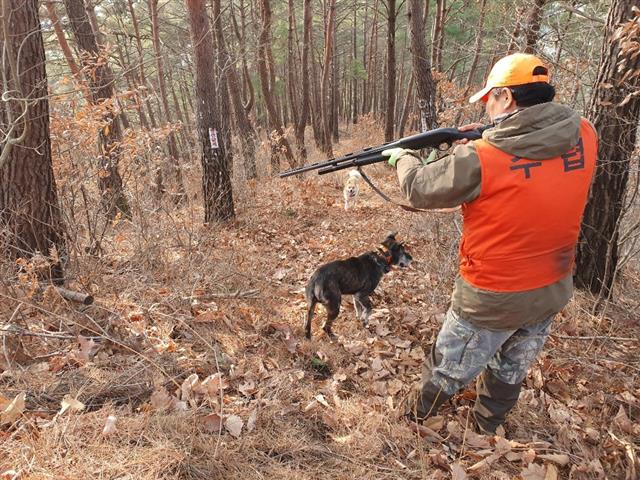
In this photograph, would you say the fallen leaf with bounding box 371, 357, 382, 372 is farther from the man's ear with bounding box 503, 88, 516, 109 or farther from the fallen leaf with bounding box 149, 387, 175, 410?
the man's ear with bounding box 503, 88, 516, 109

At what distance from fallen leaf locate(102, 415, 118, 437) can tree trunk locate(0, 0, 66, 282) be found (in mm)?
2161

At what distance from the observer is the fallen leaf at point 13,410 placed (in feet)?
7.49

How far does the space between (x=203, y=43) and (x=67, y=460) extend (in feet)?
23.9

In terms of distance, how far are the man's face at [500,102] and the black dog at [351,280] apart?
268 centimetres

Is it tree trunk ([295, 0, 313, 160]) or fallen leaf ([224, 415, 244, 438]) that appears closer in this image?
fallen leaf ([224, 415, 244, 438])

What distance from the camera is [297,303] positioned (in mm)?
5332

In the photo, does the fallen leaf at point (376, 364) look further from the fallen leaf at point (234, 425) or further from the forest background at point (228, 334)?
the fallen leaf at point (234, 425)

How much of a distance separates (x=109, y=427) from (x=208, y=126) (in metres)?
6.47

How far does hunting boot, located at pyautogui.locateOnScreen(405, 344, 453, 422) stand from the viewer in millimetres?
2756

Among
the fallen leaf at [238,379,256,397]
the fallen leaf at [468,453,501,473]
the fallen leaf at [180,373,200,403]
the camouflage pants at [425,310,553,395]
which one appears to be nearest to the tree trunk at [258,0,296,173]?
the fallen leaf at [238,379,256,397]

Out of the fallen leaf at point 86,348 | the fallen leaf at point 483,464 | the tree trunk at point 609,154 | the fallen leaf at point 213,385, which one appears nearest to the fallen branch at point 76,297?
the fallen leaf at point 86,348

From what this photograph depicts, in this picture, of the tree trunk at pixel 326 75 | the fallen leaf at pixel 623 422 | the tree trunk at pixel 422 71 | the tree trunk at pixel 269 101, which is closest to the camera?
the fallen leaf at pixel 623 422

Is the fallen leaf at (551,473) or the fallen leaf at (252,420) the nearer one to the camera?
the fallen leaf at (551,473)

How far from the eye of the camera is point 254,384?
3.24m
